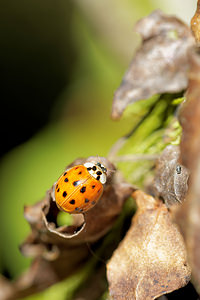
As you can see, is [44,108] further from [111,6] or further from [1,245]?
[1,245]

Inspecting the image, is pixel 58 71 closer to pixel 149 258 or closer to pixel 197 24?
pixel 197 24

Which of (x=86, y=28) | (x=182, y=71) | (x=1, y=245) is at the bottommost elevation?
(x=1, y=245)

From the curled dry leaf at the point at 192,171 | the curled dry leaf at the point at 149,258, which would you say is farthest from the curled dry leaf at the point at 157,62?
the curled dry leaf at the point at 192,171

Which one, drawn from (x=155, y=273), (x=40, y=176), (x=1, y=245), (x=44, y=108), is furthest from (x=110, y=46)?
(x=155, y=273)

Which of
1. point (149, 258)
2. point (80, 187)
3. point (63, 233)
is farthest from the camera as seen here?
point (80, 187)

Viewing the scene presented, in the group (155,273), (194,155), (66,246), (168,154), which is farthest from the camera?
(66,246)

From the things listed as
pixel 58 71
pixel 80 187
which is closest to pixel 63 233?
pixel 80 187

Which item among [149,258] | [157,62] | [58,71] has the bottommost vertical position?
[58,71]
